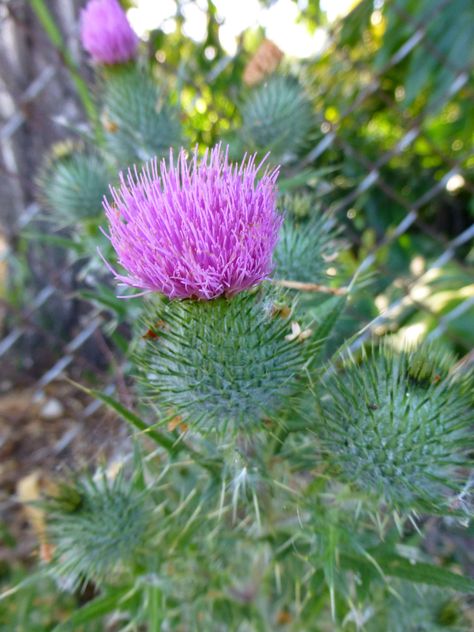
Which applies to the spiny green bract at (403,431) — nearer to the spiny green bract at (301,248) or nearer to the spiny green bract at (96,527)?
the spiny green bract at (301,248)

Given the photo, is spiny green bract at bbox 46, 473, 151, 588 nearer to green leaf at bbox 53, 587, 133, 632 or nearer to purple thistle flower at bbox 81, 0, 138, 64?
green leaf at bbox 53, 587, 133, 632

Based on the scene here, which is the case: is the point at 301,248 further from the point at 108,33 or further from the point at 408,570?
the point at 108,33

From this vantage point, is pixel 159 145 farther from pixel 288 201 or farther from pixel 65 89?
pixel 65 89

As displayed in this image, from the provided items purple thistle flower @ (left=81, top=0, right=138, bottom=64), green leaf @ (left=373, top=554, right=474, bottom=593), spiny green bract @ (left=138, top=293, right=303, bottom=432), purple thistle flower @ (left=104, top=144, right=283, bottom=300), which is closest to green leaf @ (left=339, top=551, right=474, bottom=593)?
green leaf @ (left=373, top=554, right=474, bottom=593)

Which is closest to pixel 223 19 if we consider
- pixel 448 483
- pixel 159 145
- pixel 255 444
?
pixel 159 145

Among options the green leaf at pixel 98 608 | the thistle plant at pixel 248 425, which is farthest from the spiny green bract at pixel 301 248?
the green leaf at pixel 98 608
